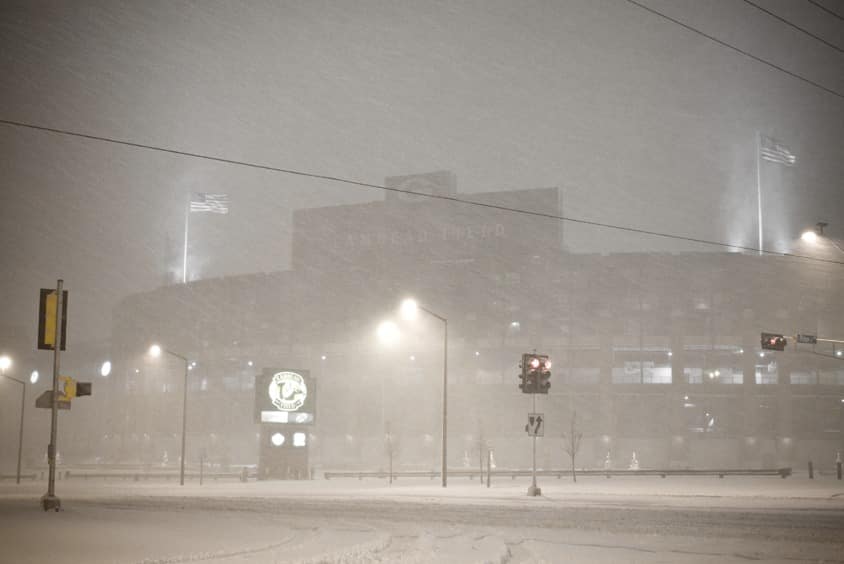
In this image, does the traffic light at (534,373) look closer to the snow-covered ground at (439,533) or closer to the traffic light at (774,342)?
the snow-covered ground at (439,533)

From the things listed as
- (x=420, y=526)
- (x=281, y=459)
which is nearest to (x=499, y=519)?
(x=420, y=526)

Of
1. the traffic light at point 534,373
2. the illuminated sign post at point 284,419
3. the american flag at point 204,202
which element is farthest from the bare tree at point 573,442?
the american flag at point 204,202

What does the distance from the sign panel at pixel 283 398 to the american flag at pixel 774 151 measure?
2024 inches

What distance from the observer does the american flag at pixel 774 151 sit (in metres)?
81.3

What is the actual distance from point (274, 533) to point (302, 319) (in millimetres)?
104171

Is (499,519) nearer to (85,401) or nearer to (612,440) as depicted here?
(612,440)

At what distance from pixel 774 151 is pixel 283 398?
54591 millimetres

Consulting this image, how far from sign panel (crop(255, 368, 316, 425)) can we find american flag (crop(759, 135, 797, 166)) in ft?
169

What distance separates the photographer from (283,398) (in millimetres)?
55125

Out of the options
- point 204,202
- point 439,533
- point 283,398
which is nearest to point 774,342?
point 439,533

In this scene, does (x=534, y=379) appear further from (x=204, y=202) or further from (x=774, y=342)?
(x=204, y=202)

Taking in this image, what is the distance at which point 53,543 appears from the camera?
15.6 meters

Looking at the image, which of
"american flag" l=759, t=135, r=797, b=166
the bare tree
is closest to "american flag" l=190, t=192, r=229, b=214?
the bare tree

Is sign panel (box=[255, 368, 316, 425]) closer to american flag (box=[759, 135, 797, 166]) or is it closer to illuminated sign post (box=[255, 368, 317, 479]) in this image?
illuminated sign post (box=[255, 368, 317, 479])
